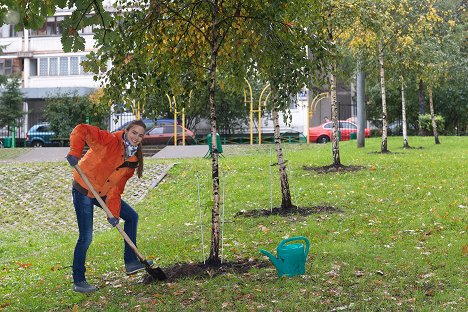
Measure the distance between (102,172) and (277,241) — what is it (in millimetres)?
3446

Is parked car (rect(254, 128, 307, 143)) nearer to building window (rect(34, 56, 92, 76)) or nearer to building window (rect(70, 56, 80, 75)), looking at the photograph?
building window (rect(70, 56, 80, 75))

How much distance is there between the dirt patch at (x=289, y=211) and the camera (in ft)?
39.8

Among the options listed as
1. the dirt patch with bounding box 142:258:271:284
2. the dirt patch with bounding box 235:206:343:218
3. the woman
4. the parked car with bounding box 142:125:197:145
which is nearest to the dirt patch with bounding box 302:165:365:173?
the dirt patch with bounding box 235:206:343:218

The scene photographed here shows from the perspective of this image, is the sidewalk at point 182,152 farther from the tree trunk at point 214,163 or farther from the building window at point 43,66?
the building window at point 43,66

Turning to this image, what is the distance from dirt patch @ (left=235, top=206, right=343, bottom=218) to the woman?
16.1ft

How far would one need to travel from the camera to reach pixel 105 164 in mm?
7301

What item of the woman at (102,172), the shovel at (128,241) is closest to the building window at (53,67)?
the woman at (102,172)

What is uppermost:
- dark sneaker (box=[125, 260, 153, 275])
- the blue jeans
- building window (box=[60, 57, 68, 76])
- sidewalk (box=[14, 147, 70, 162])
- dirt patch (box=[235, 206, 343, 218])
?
building window (box=[60, 57, 68, 76])

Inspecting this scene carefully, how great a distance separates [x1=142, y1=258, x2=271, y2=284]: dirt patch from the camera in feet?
25.5

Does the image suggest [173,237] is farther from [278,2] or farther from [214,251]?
[278,2]

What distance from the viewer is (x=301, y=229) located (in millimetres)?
10734

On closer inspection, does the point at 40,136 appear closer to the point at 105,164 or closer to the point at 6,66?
the point at 6,66

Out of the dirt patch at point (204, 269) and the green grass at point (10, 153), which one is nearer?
the dirt patch at point (204, 269)

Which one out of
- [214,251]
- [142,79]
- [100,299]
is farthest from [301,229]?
[100,299]
